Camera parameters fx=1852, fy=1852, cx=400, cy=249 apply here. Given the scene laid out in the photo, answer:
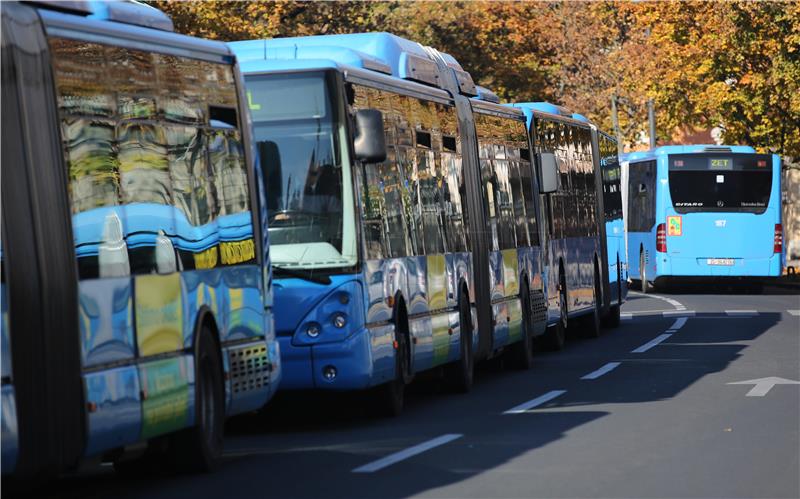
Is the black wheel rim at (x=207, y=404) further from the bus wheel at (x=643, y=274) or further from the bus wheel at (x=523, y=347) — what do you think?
the bus wheel at (x=643, y=274)

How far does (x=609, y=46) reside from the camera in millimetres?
72750

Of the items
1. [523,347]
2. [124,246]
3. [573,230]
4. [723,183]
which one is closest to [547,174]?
[573,230]

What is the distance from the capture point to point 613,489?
10523 millimetres

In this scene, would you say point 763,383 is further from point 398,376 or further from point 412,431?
point 412,431

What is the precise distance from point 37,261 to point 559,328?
56.0 ft

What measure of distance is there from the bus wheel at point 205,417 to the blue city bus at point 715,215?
110ft

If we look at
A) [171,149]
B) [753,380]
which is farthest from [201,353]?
[753,380]

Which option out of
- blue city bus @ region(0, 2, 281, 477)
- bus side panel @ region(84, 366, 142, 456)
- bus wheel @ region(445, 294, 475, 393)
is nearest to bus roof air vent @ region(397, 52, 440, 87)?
bus wheel @ region(445, 294, 475, 393)

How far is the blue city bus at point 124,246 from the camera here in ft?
30.0

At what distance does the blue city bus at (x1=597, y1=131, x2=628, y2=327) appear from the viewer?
3177 centimetres

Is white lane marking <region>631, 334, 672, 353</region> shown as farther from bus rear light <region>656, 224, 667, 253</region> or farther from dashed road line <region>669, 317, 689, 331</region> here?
bus rear light <region>656, 224, 667, 253</region>

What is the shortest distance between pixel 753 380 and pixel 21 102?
1147cm

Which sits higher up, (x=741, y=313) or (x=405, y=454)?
(x=405, y=454)

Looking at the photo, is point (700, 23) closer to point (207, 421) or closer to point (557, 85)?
point (557, 85)
